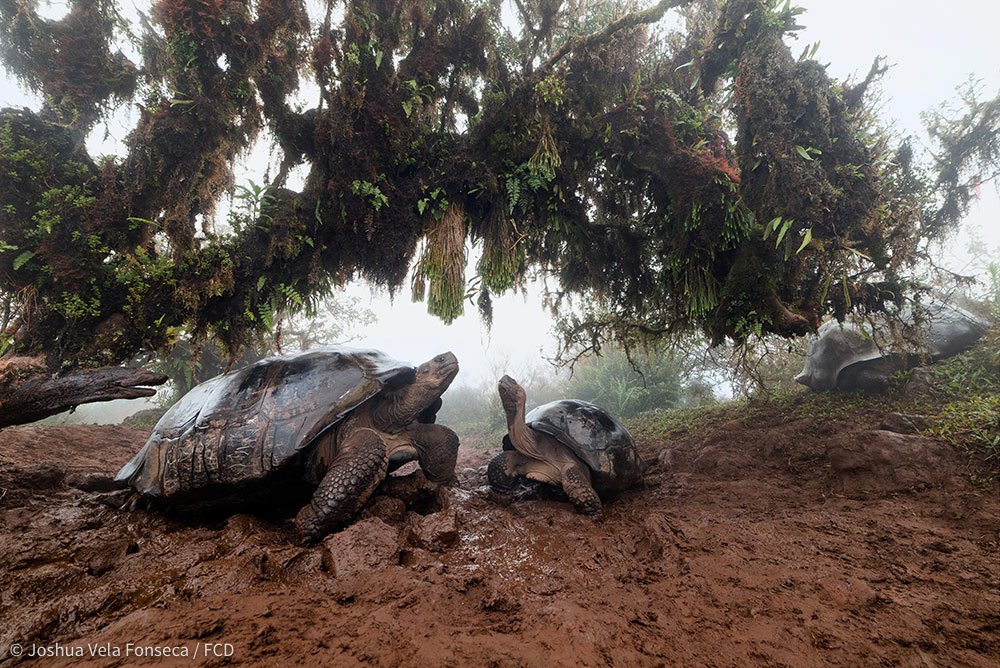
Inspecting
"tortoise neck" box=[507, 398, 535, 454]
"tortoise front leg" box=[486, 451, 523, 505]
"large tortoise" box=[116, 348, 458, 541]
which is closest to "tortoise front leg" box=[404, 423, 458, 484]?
"large tortoise" box=[116, 348, 458, 541]

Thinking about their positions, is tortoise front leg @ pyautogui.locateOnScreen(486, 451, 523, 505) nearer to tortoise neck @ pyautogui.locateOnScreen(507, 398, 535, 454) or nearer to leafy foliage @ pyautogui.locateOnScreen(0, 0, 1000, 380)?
tortoise neck @ pyautogui.locateOnScreen(507, 398, 535, 454)

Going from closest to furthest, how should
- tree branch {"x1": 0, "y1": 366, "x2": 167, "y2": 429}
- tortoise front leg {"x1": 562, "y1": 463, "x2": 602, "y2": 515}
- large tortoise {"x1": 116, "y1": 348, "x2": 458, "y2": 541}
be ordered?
tree branch {"x1": 0, "y1": 366, "x2": 167, "y2": 429}
large tortoise {"x1": 116, "y1": 348, "x2": 458, "y2": 541}
tortoise front leg {"x1": 562, "y1": 463, "x2": 602, "y2": 515}

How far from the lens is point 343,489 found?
3057 mm

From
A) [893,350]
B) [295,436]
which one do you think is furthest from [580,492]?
[893,350]

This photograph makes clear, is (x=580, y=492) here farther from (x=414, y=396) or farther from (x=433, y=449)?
(x=414, y=396)

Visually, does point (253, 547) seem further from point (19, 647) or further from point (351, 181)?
point (351, 181)

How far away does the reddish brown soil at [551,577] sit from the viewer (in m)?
1.71

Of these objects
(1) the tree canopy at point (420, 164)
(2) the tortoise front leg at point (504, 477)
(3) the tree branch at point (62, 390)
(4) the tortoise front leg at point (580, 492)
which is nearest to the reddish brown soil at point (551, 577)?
(4) the tortoise front leg at point (580, 492)

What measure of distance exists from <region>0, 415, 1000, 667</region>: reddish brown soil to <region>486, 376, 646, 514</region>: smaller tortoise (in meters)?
0.42

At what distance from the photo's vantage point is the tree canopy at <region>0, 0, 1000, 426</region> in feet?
12.1

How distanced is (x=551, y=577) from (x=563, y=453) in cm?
211

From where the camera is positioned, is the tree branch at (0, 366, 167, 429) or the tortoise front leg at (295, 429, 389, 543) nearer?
the tree branch at (0, 366, 167, 429)

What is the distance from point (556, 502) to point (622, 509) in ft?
2.38

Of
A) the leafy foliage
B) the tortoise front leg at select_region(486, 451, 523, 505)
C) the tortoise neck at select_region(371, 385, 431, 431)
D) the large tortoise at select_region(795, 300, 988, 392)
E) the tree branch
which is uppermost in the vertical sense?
the leafy foliage
